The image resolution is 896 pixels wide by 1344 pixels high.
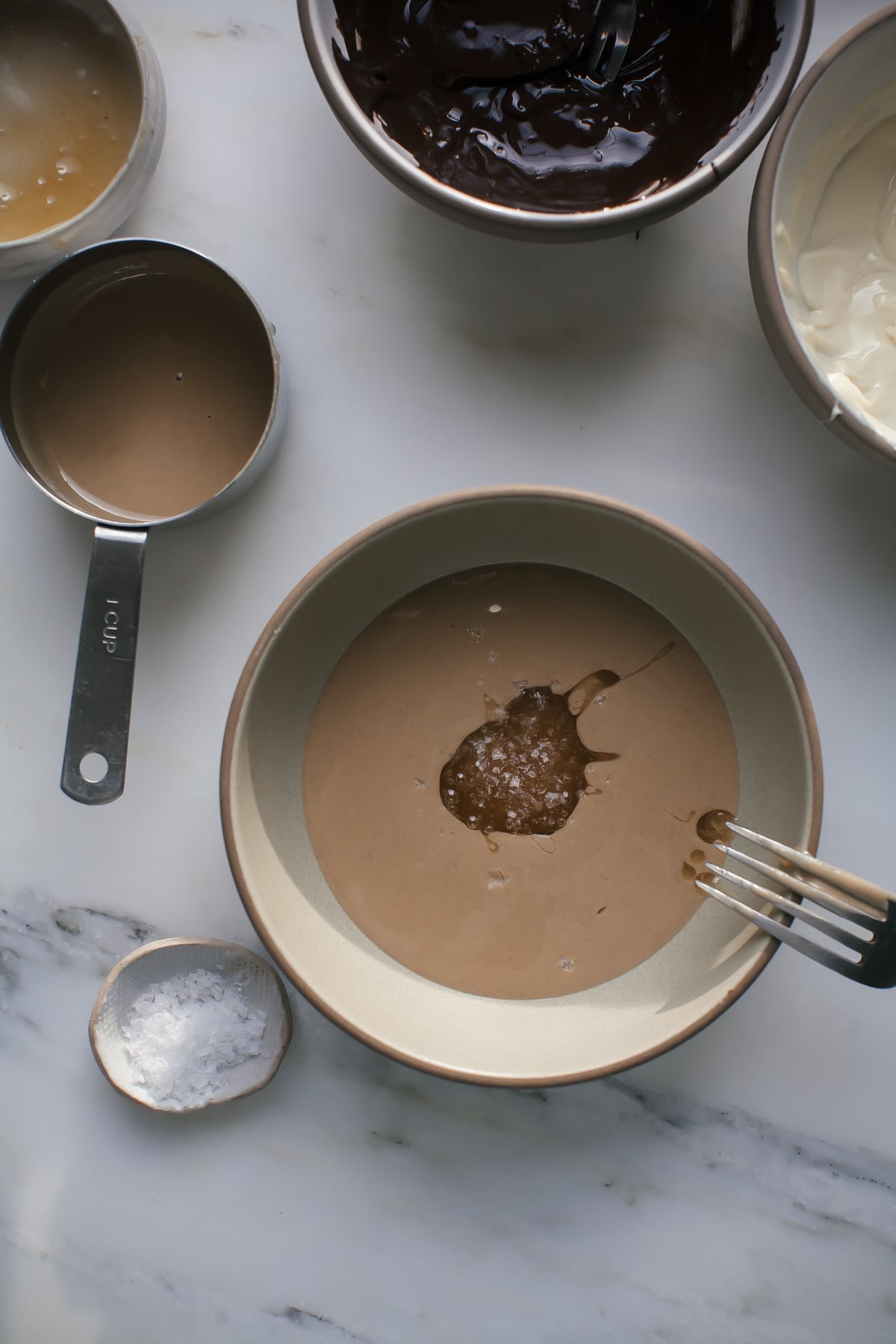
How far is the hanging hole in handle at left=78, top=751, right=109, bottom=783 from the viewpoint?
94cm

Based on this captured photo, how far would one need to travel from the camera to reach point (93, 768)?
0.96 m

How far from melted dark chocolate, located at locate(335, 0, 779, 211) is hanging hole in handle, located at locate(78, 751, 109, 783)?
68 centimetres

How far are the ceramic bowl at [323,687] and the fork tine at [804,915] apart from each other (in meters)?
0.04

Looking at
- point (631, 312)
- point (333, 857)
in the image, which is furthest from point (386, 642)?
point (631, 312)

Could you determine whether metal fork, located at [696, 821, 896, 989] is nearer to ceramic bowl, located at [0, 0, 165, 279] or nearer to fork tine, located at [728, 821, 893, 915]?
fork tine, located at [728, 821, 893, 915]

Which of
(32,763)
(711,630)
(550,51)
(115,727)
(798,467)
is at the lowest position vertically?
(32,763)

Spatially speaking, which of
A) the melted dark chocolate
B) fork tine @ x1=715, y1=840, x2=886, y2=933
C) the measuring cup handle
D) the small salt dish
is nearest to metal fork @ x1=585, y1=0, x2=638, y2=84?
the melted dark chocolate

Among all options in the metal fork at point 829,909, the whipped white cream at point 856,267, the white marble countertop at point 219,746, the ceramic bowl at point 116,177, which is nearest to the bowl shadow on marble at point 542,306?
the white marble countertop at point 219,746

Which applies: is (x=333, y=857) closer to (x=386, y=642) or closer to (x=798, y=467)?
(x=386, y=642)

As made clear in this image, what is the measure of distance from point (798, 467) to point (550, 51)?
50cm

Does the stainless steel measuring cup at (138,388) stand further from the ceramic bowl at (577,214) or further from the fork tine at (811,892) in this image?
the fork tine at (811,892)

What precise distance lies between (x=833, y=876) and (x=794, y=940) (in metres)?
0.07

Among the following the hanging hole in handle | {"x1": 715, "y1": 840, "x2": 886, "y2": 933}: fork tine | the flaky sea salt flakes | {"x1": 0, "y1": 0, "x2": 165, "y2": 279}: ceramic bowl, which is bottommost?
the flaky sea salt flakes

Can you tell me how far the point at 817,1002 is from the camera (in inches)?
39.9
